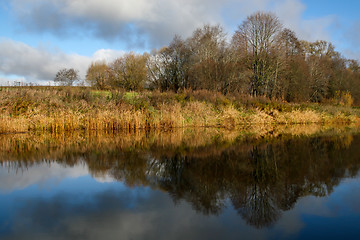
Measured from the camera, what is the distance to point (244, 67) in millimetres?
26672

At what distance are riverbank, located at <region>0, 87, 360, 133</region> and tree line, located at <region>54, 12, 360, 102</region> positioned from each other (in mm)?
4349

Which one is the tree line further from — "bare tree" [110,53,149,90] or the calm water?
the calm water

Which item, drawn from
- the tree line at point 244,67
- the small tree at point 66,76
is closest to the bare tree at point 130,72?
the tree line at point 244,67

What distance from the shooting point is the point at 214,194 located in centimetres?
405

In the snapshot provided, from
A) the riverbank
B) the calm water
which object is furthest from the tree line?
the calm water

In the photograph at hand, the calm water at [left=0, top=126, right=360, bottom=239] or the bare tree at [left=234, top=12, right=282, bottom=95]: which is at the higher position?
the bare tree at [left=234, top=12, right=282, bottom=95]

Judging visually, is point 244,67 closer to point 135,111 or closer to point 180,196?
point 135,111

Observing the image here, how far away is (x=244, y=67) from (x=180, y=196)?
24438 millimetres

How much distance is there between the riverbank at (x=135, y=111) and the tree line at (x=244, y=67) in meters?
4.35

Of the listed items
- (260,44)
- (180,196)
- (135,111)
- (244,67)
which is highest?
(260,44)

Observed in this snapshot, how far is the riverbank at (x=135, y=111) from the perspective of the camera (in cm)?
1320

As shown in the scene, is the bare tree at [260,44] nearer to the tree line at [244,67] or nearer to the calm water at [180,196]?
the tree line at [244,67]

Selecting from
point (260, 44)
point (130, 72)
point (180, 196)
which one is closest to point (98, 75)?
point (130, 72)

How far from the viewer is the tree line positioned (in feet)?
84.2
